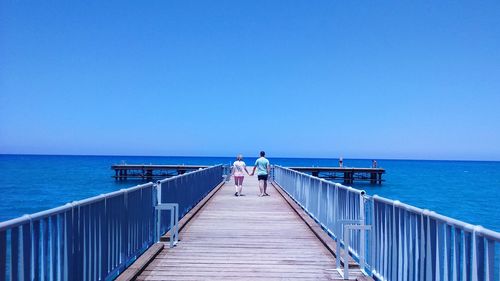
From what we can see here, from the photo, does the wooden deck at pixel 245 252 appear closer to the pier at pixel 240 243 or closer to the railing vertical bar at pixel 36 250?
the pier at pixel 240 243

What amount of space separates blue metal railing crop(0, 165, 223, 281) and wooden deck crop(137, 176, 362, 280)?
1.70 ft

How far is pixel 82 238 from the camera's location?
195 inches

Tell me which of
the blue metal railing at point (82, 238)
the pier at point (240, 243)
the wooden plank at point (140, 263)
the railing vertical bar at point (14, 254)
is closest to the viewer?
the railing vertical bar at point (14, 254)

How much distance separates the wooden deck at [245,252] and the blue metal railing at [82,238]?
518 millimetres

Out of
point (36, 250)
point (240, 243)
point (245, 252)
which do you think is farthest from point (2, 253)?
point (240, 243)

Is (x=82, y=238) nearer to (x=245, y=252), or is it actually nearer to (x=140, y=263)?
(x=140, y=263)

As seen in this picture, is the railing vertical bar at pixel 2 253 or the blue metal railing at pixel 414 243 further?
the blue metal railing at pixel 414 243

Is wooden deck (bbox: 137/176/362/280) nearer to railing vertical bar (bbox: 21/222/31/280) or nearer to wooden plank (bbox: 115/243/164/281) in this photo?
wooden plank (bbox: 115/243/164/281)

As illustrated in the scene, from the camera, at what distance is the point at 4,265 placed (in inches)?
136

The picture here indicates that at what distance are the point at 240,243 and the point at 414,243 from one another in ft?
14.2

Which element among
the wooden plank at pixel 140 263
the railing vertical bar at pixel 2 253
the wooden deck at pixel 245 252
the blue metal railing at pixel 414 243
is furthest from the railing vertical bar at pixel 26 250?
the blue metal railing at pixel 414 243

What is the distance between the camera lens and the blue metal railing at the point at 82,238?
3732 millimetres

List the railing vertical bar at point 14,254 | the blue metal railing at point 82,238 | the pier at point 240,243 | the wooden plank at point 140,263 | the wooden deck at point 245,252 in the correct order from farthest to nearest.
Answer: the wooden deck at point 245,252 → the wooden plank at point 140,263 → the pier at point 240,243 → the blue metal railing at point 82,238 → the railing vertical bar at point 14,254

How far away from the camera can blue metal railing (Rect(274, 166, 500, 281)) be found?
3.69 meters
